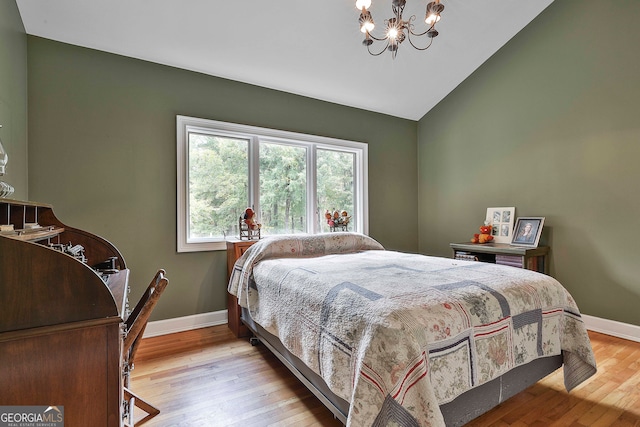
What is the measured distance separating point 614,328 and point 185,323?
401 cm

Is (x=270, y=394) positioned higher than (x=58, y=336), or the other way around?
(x=58, y=336)

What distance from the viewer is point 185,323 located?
3.00m

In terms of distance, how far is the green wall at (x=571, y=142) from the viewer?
9.05 ft

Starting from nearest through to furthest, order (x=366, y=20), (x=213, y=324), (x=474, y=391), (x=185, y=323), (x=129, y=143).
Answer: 1. (x=474, y=391)
2. (x=366, y=20)
3. (x=129, y=143)
4. (x=185, y=323)
5. (x=213, y=324)

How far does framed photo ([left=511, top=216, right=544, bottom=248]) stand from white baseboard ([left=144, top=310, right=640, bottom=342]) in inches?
33.3

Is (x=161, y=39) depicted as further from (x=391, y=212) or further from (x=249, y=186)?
(x=391, y=212)

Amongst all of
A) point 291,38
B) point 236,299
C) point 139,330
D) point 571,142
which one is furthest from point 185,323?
point 571,142

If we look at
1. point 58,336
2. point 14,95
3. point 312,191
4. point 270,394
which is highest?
point 14,95

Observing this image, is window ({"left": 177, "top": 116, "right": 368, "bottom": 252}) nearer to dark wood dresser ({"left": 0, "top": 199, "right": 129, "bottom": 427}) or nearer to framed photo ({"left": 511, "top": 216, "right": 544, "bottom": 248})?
framed photo ({"left": 511, "top": 216, "right": 544, "bottom": 248})

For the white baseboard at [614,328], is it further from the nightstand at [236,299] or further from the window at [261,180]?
the nightstand at [236,299]

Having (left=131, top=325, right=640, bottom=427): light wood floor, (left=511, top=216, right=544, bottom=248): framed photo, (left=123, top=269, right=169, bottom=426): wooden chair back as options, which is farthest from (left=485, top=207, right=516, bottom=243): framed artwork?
(left=123, top=269, right=169, bottom=426): wooden chair back

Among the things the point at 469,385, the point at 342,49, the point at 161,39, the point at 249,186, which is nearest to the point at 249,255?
the point at 249,186

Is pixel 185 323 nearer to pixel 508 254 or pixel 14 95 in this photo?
pixel 14 95

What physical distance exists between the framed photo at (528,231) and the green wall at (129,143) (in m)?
2.82
